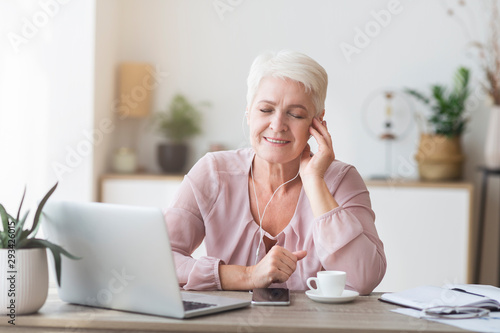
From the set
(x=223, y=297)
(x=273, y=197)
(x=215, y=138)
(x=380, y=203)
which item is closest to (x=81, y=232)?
(x=223, y=297)

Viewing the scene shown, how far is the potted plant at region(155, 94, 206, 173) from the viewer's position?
4.27 metres

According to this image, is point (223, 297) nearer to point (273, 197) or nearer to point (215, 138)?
point (273, 197)

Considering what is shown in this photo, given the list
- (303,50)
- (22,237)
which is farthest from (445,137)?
(22,237)

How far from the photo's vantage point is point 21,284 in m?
1.39

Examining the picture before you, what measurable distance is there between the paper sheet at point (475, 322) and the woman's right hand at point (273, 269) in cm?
34

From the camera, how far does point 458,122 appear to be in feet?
13.4

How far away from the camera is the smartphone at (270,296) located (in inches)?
59.2

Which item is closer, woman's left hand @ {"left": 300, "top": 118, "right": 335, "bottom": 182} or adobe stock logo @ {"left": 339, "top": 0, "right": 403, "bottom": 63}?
woman's left hand @ {"left": 300, "top": 118, "right": 335, "bottom": 182}

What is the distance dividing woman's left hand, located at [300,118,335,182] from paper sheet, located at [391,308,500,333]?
0.59 metres

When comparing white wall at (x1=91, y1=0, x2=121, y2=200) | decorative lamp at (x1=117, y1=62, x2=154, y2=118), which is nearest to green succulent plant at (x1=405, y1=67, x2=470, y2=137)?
decorative lamp at (x1=117, y1=62, x2=154, y2=118)

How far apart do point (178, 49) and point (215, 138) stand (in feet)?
2.08

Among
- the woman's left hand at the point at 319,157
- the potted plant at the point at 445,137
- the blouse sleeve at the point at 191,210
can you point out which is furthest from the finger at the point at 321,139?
the potted plant at the point at 445,137

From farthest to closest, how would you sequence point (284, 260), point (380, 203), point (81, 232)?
point (380, 203), point (284, 260), point (81, 232)

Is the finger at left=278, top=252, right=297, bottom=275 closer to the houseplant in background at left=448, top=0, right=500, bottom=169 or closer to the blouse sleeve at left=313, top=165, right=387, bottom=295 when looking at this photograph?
→ the blouse sleeve at left=313, top=165, right=387, bottom=295
